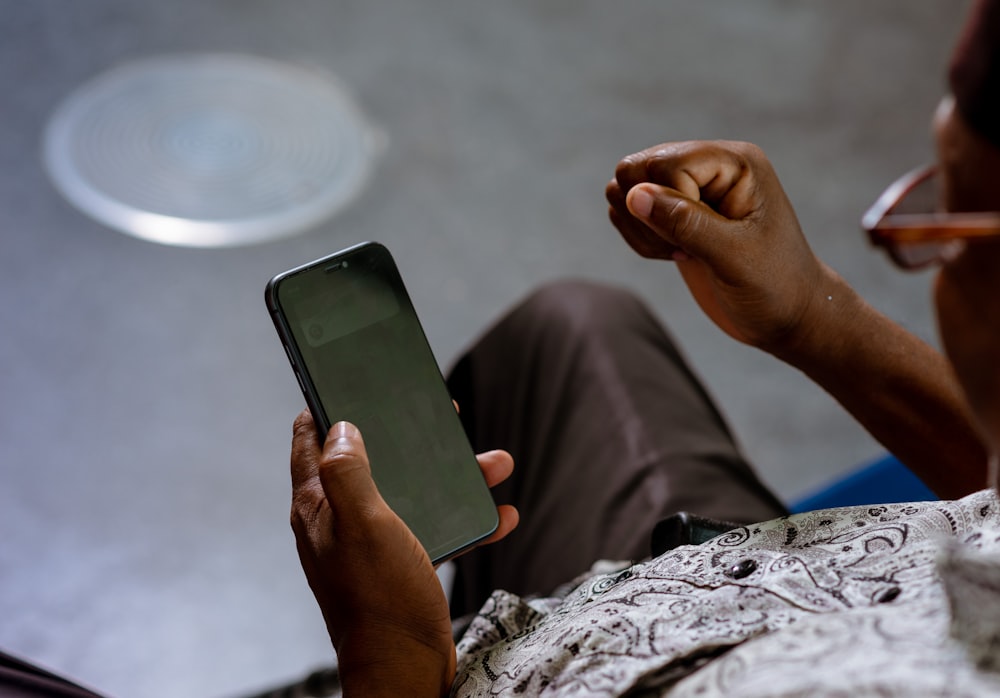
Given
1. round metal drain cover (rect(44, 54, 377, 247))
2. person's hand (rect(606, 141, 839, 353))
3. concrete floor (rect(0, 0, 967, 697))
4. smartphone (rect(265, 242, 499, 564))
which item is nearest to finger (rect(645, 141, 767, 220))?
person's hand (rect(606, 141, 839, 353))

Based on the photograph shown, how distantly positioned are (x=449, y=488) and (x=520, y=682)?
0.13 metres

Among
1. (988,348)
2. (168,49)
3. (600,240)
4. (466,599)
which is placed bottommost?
(466,599)

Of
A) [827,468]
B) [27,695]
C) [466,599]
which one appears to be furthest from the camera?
[827,468]

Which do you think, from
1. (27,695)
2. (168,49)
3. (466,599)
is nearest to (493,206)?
(168,49)

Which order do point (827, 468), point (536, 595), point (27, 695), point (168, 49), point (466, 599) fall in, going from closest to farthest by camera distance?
point (27, 695)
point (536, 595)
point (466, 599)
point (827, 468)
point (168, 49)

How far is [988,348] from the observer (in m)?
0.41

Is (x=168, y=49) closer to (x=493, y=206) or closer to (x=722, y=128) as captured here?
(x=493, y=206)

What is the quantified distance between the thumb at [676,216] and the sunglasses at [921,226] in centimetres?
18

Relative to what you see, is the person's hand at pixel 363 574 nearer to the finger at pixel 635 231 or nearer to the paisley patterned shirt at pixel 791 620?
the paisley patterned shirt at pixel 791 620

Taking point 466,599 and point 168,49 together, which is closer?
point 466,599

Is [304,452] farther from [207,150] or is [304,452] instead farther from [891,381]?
[207,150]

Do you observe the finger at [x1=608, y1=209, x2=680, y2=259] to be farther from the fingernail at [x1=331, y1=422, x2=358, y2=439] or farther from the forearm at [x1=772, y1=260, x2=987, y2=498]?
the fingernail at [x1=331, y1=422, x2=358, y2=439]

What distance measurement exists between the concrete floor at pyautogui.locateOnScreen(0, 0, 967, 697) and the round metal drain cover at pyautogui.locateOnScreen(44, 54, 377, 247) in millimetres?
34

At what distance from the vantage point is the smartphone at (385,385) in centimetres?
60
